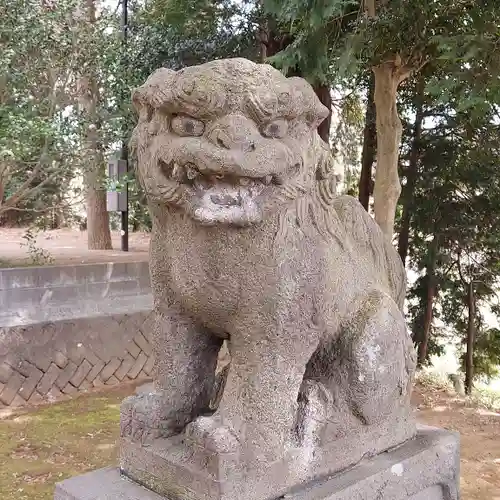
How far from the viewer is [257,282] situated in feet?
4.73

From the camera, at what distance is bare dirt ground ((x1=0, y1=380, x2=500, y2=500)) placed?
3264 millimetres

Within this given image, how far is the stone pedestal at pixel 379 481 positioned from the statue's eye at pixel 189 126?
855 millimetres

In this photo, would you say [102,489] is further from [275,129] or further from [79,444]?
[79,444]

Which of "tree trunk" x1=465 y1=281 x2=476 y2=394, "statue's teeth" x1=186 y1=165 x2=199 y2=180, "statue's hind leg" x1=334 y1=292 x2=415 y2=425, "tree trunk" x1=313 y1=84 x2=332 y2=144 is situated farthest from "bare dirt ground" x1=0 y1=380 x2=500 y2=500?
"tree trunk" x1=313 y1=84 x2=332 y2=144

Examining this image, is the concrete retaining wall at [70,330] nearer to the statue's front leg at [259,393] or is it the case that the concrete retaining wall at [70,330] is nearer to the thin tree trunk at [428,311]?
the statue's front leg at [259,393]

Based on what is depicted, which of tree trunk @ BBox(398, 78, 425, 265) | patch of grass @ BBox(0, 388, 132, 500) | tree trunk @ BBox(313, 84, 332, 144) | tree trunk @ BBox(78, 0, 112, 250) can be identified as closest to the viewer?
patch of grass @ BBox(0, 388, 132, 500)

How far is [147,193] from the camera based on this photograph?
1.44m

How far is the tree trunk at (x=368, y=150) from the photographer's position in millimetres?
6832

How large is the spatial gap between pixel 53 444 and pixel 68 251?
4296mm

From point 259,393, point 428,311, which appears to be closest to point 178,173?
point 259,393

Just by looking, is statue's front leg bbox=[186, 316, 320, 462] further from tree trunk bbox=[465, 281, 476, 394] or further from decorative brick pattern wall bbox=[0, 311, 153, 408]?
tree trunk bbox=[465, 281, 476, 394]

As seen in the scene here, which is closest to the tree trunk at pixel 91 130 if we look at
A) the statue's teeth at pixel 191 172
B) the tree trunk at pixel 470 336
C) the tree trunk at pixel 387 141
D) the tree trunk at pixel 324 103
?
the tree trunk at pixel 324 103

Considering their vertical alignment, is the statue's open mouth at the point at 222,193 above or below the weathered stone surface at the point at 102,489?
above

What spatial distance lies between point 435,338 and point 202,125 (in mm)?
6660
